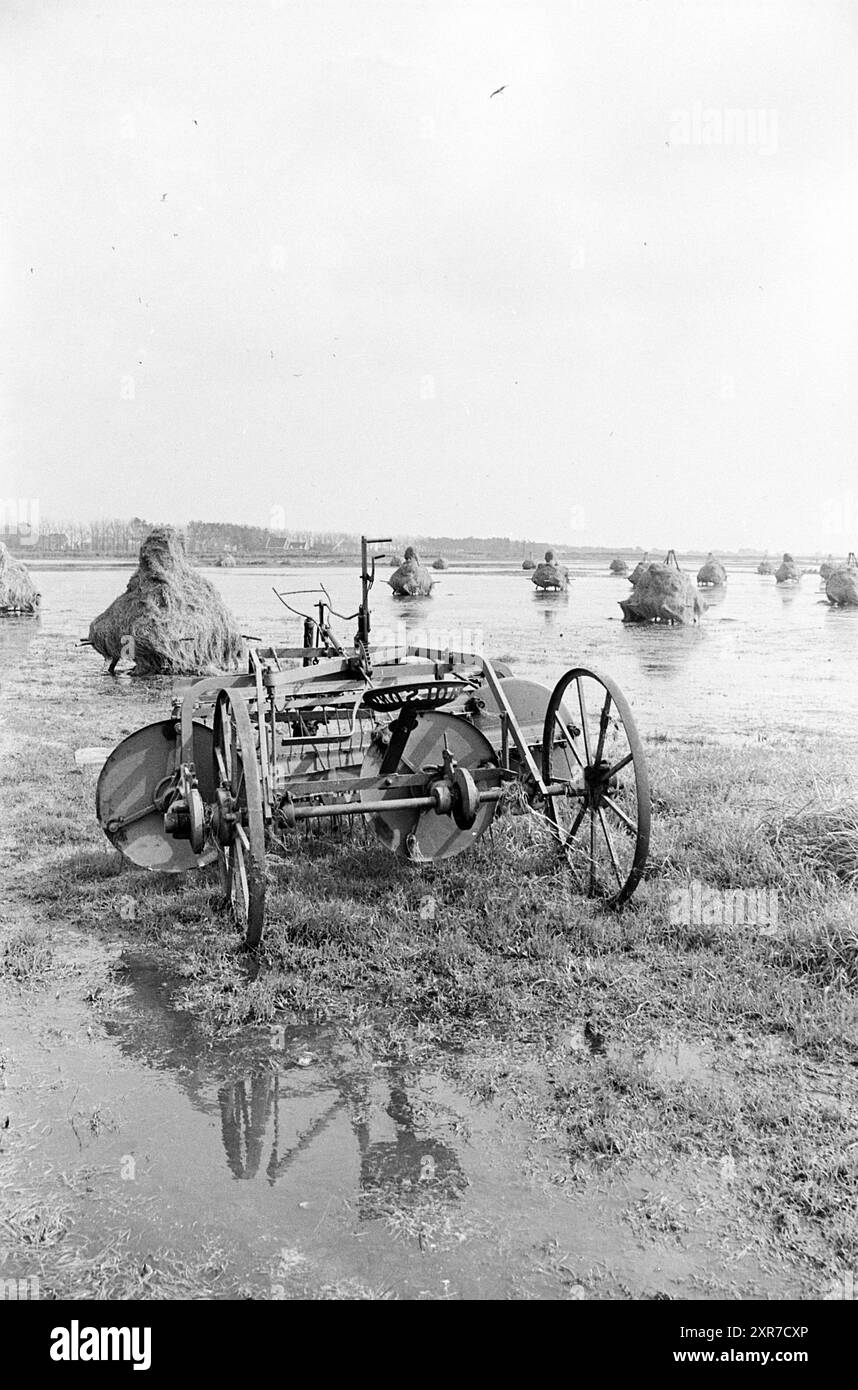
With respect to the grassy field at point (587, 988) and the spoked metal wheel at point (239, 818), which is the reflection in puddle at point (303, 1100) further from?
the spoked metal wheel at point (239, 818)

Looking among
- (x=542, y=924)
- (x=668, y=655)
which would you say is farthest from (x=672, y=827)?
(x=668, y=655)

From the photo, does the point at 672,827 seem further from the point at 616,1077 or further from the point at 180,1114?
the point at 180,1114

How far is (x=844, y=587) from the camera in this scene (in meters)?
35.2

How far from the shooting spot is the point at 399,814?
6.73 metres

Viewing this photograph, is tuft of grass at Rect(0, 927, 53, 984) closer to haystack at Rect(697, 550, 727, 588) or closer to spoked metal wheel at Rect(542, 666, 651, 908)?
spoked metal wheel at Rect(542, 666, 651, 908)

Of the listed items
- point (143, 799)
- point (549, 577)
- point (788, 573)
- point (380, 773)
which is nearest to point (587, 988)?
point (380, 773)

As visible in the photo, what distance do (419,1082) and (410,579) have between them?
35.1 metres

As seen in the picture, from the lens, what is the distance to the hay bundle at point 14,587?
86.0 feet

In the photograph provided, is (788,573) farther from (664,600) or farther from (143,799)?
(143,799)

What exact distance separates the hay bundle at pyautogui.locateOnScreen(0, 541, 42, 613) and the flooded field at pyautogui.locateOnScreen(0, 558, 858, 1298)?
809 inches

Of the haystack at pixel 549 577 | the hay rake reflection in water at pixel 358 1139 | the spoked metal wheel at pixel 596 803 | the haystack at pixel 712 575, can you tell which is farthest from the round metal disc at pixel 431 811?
the haystack at pixel 712 575

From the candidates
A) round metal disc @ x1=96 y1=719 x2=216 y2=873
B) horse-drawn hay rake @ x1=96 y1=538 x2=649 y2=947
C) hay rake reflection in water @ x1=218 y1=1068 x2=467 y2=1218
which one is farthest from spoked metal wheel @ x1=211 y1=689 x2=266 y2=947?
hay rake reflection in water @ x1=218 y1=1068 x2=467 y2=1218

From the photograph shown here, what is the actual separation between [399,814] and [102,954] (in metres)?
2.19

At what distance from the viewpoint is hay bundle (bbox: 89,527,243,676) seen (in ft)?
52.7
